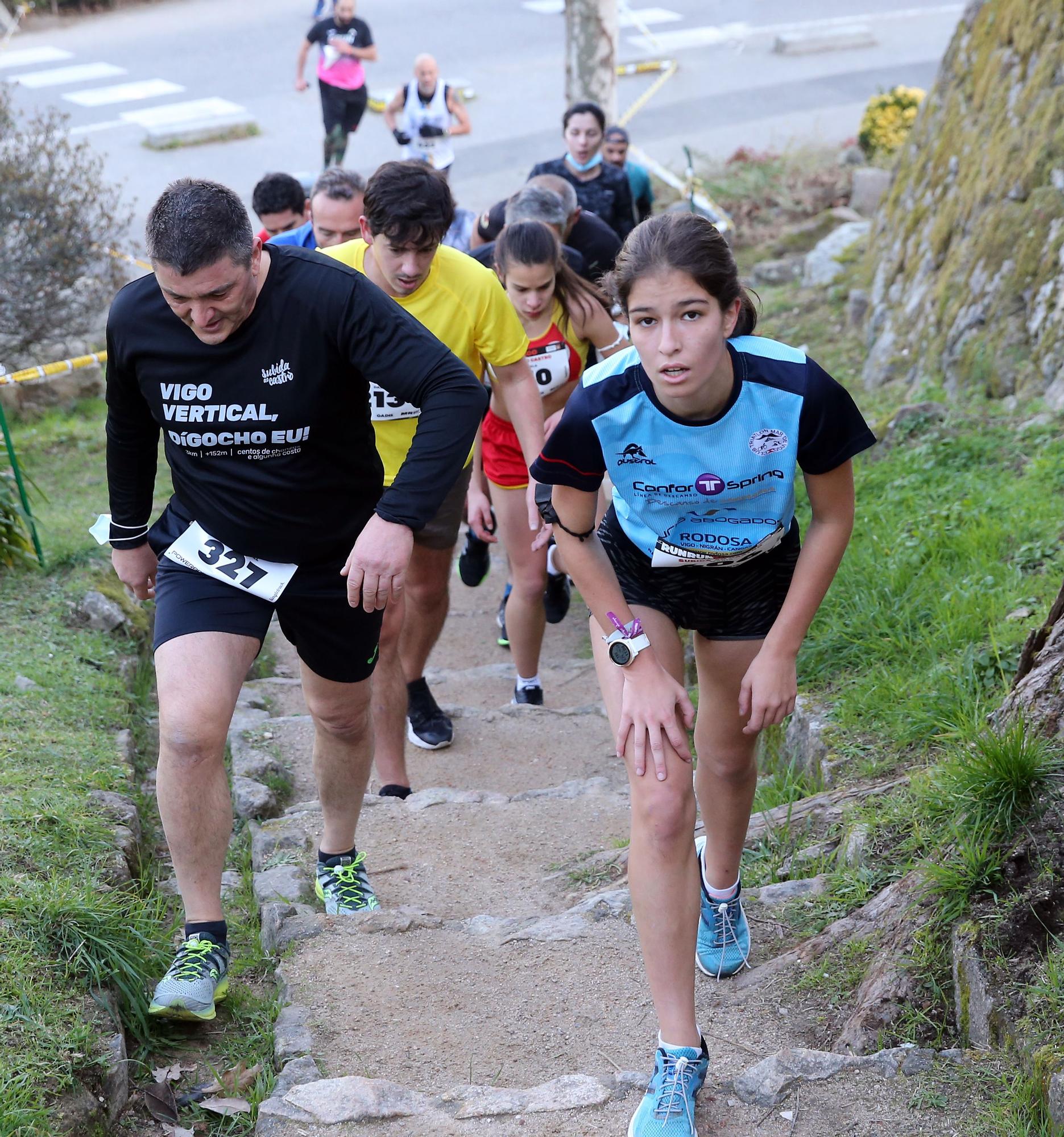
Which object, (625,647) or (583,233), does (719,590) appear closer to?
(625,647)

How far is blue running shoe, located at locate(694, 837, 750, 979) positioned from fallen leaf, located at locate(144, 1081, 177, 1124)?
1.35 m

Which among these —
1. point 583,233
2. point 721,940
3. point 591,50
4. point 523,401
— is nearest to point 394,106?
point 591,50

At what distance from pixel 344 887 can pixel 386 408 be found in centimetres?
160

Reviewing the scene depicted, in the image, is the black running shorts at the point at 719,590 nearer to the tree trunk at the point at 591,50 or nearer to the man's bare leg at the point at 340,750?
the man's bare leg at the point at 340,750

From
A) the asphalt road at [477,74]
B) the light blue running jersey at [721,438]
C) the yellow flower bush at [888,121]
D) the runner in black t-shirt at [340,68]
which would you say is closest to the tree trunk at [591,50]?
the asphalt road at [477,74]

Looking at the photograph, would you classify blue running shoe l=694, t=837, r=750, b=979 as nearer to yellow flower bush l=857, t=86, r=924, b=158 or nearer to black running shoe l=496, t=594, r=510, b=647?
black running shoe l=496, t=594, r=510, b=647

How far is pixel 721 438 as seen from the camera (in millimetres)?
2676

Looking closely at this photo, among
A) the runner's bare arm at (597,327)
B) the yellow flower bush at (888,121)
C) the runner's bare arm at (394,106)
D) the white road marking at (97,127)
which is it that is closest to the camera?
the runner's bare arm at (597,327)

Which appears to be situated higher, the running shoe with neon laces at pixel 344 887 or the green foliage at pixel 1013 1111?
the green foliage at pixel 1013 1111

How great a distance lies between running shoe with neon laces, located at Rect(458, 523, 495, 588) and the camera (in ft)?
19.6

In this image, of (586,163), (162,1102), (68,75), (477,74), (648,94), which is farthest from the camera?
(477,74)

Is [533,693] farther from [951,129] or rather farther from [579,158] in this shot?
[951,129]

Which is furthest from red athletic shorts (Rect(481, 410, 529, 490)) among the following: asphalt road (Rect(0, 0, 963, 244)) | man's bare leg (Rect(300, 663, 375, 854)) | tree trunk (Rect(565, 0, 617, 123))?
tree trunk (Rect(565, 0, 617, 123))

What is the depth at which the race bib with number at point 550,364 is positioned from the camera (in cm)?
514
